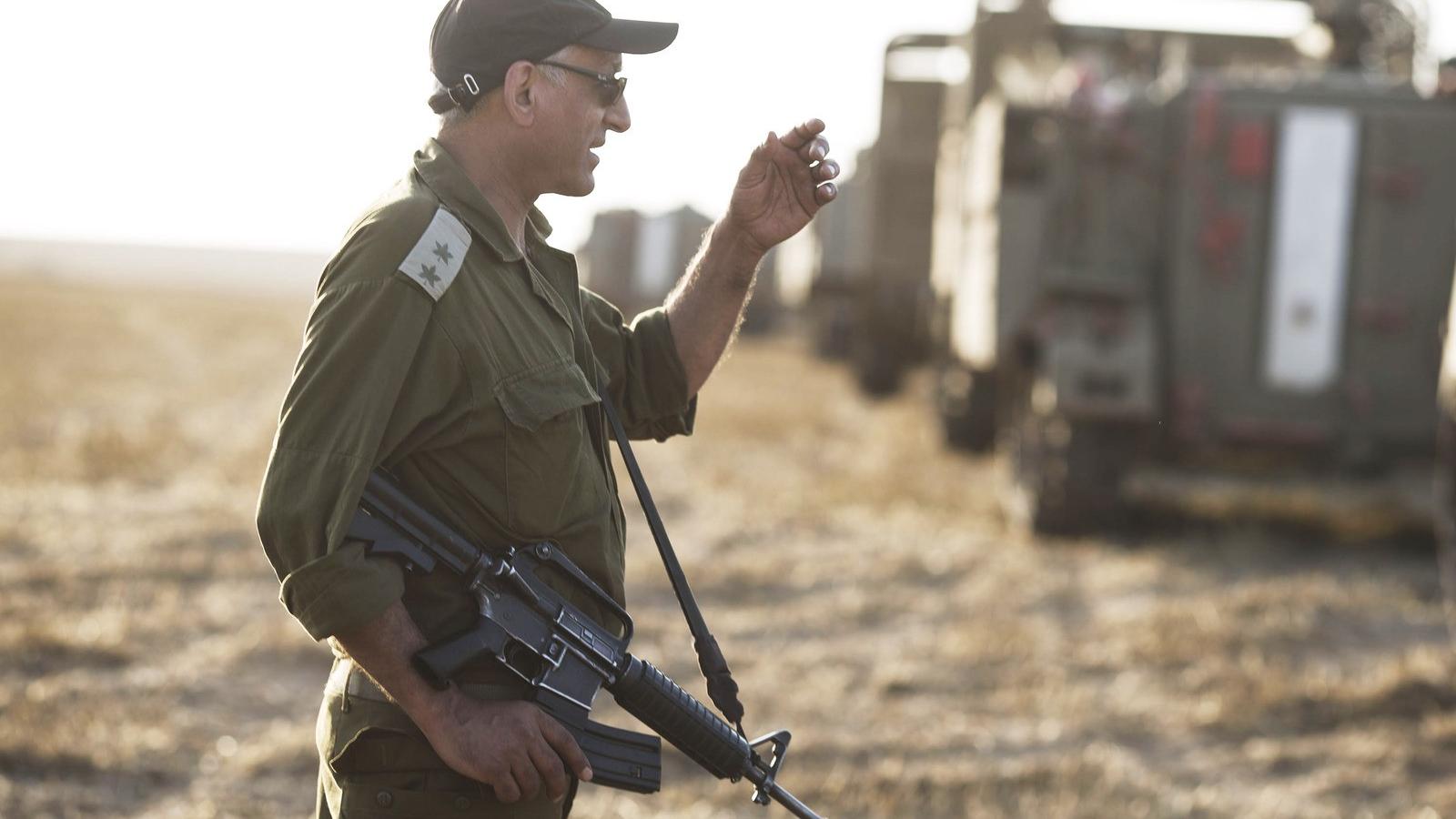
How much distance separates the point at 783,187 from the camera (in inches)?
109

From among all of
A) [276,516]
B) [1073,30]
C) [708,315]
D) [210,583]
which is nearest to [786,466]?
[1073,30]

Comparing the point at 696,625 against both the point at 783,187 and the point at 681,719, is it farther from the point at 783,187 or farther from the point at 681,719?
the point at 783,187

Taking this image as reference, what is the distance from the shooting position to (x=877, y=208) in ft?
49.8

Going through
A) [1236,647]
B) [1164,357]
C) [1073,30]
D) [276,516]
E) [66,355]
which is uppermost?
[1073,30]

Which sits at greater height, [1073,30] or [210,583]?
[1073,30]

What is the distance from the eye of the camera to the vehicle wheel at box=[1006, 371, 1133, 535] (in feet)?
27.2

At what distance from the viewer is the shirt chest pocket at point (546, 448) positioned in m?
2.32

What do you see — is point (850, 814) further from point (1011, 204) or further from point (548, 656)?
point (1011, 204)

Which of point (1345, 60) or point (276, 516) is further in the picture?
point (1345, 60)

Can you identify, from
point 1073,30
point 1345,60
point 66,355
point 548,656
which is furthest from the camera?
point 66,355

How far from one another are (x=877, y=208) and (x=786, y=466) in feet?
11.9

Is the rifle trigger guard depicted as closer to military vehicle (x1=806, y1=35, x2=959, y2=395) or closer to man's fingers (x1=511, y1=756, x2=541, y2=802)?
man's fingers (x1=511, y1=756, x2=541, y2=802)

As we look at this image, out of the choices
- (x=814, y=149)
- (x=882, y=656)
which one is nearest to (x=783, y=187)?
(x=814, y=149)

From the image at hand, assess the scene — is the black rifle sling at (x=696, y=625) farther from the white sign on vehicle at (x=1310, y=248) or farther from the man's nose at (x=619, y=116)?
the white sign on vehicle at (x=1310, y=248)
